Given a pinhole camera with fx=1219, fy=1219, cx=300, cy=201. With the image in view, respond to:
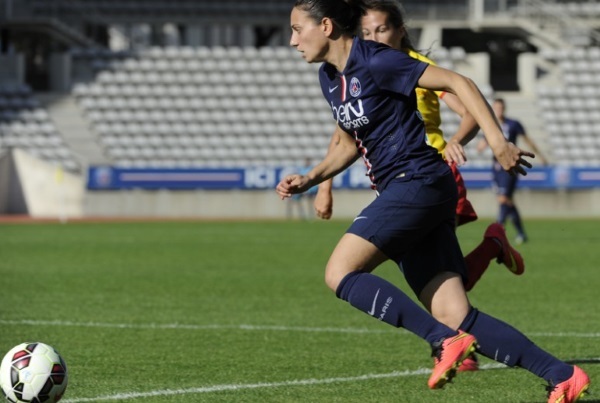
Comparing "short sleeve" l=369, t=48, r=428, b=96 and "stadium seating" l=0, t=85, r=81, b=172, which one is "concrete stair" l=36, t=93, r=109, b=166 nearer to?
"stadium seating" l=0, t=85, r=81, b=172

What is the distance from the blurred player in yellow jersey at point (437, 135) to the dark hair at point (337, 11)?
0.63 meters

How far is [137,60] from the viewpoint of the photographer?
36.4 metres

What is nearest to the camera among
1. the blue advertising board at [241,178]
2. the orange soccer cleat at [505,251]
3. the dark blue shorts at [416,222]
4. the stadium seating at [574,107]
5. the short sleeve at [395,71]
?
the short sleeve at [395,71]

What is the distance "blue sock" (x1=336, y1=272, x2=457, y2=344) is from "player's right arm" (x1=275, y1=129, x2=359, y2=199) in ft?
2.16

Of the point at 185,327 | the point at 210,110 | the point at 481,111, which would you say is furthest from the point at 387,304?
the point at 210,110

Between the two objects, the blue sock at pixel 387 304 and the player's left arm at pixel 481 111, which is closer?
the player's left arm at pixel 481 111

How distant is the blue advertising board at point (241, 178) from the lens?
31438 millimetres

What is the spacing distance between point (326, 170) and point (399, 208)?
2.44 feet

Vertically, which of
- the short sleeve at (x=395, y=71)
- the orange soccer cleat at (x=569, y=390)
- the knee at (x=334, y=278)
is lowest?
the orange soccer cleat at (x=569, y=390)

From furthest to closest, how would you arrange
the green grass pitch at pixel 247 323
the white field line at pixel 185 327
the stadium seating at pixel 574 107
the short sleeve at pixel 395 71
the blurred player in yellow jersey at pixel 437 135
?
the stadium seating at pixel 574 107
the white field line at pixel 185 327
the green grass pitch at pixel 247 323
the blurred player in yellow jersey at pixel 437 135
the short sleeve at pixel 395 71

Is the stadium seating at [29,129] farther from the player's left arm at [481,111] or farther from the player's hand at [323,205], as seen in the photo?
the player's left arm at [481,111]

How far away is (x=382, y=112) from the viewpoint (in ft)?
17.2

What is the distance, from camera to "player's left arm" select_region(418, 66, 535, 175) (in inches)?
184

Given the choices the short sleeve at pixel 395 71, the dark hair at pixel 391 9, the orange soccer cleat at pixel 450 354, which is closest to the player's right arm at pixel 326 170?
the short sleeve at pixel 395 71
